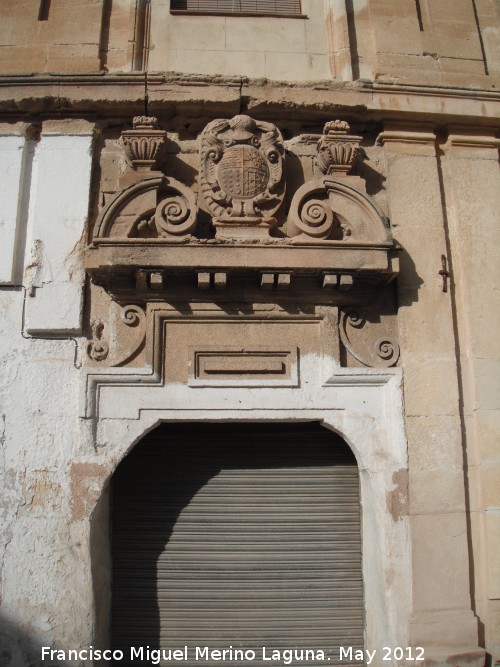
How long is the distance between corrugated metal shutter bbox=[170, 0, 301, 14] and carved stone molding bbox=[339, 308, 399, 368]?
2.94 metres

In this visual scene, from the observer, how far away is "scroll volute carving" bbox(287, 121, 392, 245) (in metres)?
4.32

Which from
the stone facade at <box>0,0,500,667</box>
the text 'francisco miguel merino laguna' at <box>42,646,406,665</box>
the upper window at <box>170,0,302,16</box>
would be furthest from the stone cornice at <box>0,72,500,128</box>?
the text 'francisco miguel merino laguna' at <box>42,646,406,665</box>

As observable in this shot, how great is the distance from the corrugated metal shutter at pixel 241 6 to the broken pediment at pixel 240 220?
1.40m

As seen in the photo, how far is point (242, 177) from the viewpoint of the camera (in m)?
4.38

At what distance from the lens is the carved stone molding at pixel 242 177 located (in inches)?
171

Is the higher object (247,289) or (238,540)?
(247,289)

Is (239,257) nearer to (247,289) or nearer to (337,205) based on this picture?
(247,289)

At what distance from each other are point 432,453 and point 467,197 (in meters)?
2.09

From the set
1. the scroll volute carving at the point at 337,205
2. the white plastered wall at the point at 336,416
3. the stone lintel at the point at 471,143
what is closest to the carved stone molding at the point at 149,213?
the scroll volute carving at the point at 337,205

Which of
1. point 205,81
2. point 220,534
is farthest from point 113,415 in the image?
point 205,81

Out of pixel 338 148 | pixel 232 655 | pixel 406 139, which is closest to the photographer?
pixel 232 655

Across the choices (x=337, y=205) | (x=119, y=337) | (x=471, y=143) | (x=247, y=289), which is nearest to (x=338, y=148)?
(x=337, y=205)

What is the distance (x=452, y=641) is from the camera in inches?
152

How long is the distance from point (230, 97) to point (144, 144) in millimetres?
823
